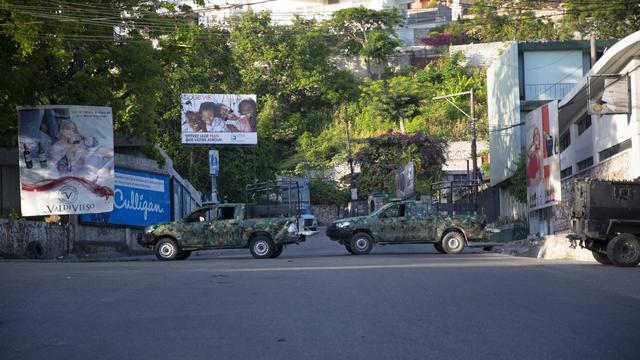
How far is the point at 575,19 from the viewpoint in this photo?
67000mm

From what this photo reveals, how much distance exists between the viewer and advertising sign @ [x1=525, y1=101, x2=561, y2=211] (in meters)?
31.8

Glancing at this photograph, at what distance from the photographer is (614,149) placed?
3416 cm

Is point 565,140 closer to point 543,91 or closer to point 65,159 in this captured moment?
point 543,91

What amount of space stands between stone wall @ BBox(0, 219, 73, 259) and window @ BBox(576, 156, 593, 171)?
22.4 metres

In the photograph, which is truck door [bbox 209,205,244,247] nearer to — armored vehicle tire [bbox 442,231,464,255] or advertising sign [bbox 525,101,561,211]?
armored vehicle tire [bbox 442,231,464,255]

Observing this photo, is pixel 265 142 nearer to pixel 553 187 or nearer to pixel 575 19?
pixel 575 19

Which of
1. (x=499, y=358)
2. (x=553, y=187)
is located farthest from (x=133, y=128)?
(x=499, y=358)

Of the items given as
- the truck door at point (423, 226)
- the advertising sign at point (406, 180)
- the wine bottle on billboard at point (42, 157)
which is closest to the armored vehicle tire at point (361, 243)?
the truck door at point (423, 226)

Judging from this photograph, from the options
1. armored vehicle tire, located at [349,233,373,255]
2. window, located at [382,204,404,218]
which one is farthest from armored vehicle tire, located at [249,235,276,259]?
window, located at [382,204,404,218]

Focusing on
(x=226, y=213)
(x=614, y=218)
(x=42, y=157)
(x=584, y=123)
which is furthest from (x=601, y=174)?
(x=42, y=157)

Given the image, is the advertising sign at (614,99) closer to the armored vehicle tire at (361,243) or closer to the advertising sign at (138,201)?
the armored vehicle tire at (361,243)

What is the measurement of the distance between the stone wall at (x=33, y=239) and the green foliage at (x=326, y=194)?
142ft

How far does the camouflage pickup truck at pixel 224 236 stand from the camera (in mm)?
26578

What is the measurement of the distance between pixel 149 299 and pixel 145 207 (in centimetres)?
2364
